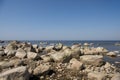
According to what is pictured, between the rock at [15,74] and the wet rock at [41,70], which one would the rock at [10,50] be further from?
the rock at [15,74]

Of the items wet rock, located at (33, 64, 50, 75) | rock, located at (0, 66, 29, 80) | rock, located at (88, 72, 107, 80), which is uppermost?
rock, located at (0, 66, 29, 80)

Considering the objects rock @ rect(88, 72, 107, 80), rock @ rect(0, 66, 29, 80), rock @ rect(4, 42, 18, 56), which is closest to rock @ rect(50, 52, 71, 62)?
rock @ rect(88, 72, 107, 80)

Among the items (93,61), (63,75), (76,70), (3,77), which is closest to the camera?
(3,77)

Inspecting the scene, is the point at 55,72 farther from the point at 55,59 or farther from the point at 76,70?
the point at 55,59

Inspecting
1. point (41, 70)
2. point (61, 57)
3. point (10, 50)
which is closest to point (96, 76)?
point (41, 70)

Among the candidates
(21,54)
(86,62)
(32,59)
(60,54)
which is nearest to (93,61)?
(86,62)

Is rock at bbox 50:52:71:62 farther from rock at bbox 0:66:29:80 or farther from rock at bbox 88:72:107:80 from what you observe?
rock at bbox 0:66:29:80

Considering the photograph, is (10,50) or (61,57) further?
(10,50)

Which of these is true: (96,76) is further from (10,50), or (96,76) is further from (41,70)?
(10,50)

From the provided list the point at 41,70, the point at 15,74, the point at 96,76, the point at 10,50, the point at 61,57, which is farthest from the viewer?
the point at 10,50

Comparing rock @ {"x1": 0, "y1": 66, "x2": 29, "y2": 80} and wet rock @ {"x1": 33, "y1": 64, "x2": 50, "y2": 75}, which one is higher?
rock @ {"x1": 0, "y1": 66, "x2": 29, "y2": 80}

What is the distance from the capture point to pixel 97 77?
11578 millimetres

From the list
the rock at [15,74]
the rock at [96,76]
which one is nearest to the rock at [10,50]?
the rock at [15,74]

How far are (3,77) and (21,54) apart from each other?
1186cm
